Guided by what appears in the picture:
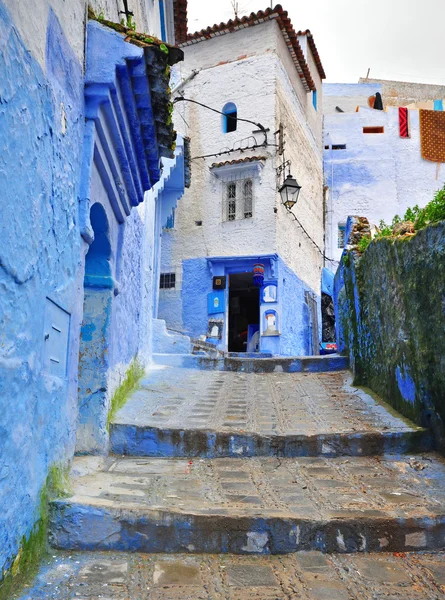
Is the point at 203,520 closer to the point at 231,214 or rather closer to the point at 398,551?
the point at 398,551

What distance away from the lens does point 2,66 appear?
2064 millimetres

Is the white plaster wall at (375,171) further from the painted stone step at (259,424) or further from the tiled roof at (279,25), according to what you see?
the painted stone step at (259,424)

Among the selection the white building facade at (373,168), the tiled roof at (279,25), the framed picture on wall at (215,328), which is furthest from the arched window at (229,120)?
the white building facade at (373,168)

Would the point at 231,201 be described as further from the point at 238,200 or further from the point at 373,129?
the point at 373,129

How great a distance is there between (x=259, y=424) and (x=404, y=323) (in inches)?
63.1

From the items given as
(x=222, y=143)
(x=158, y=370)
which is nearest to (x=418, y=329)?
(x=158, y=370)

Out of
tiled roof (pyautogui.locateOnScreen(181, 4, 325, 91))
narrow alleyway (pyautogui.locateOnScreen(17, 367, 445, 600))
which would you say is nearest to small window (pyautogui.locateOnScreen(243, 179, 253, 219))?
tiled roof (pyautogui.locateOnScreen(181, 4, 325, 91))

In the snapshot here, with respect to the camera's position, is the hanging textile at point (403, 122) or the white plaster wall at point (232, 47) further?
the hanging textile at point (403, 122)

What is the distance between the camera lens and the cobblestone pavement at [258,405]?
175 inches

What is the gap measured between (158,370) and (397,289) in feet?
13.0

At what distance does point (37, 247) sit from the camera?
255cm

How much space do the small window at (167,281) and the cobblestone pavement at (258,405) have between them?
23.6ft

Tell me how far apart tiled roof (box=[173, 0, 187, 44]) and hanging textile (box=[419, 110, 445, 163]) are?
14673 mm

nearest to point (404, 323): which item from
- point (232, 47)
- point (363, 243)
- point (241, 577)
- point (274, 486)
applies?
point (274, 486)
